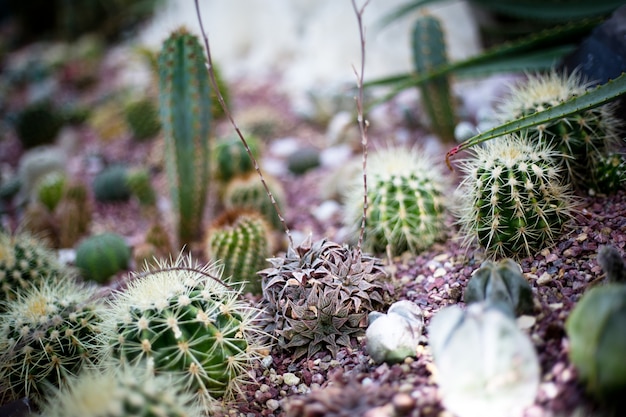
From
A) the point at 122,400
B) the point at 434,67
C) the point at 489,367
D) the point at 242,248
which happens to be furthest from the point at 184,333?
the point at 434,67

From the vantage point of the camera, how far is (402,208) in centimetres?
262

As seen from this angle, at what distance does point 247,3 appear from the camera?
21.6 feet

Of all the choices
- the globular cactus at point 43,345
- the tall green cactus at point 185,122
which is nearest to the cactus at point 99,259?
the tall green cactus at point 185,122

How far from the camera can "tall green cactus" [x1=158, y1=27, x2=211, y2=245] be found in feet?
10.3

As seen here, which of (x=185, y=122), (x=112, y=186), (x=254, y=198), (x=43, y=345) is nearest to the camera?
(x=43, y=345)

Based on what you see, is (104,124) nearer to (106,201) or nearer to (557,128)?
(106,201)

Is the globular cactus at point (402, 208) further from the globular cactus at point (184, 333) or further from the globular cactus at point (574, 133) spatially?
the globular cactus at point (184, 333)

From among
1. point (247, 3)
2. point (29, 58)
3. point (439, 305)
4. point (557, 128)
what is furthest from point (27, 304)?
point (29, 58)

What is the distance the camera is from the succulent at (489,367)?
1501mm

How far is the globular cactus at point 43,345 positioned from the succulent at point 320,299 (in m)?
0.69

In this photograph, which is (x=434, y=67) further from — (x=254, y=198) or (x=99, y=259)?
(x=99, y=259)

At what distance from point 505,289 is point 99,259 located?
7.80 feet

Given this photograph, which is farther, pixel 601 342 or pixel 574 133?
pixel 574 133

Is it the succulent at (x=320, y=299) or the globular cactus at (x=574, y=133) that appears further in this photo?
the globular cactus at (x=574, y=133)
